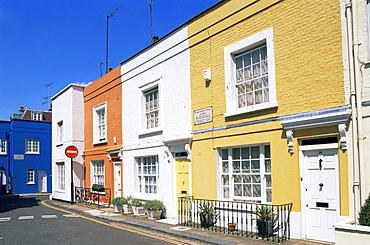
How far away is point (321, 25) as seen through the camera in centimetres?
838

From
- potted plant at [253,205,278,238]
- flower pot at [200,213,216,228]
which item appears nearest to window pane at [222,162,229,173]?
flower pot at [200,213,216,228]

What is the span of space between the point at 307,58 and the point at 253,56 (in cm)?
202

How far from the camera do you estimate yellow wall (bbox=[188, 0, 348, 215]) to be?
8.20 meters

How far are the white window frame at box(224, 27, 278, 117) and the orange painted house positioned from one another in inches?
305

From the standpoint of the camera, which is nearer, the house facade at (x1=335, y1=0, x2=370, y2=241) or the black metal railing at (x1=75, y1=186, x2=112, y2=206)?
the house facade at (x1=335, y1=0, x2=370, y2=241)

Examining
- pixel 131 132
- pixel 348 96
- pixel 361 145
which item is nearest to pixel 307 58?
pixel 348 96

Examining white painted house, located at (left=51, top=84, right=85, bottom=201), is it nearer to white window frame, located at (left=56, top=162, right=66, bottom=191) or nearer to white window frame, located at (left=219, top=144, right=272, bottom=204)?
white window frame, located at (left=56, top=162, right=66, bottom=191)

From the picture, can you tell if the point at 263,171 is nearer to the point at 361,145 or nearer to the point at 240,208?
the point at 240,208

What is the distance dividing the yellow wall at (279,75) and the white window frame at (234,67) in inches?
5.9

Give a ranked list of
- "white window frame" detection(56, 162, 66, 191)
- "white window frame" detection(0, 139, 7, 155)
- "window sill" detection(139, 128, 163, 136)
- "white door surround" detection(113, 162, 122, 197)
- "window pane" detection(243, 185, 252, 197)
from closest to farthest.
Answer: "window pane" detection(243, 185, 252, 197), "window sill" detection(139, 128, 163, 136), "white door surround" detection(113, 162, 122, 197), "white window frame" detection(56, 162, 66, 191), "white window frame" detection(0, 139, 7, 155)

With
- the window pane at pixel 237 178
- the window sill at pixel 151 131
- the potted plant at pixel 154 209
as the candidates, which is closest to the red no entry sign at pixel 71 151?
the window sill at pixel 151 131

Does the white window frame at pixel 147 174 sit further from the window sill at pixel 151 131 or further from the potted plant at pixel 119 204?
the window sill at pixel 151 131

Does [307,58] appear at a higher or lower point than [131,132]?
higher

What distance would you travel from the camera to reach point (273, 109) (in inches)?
371
